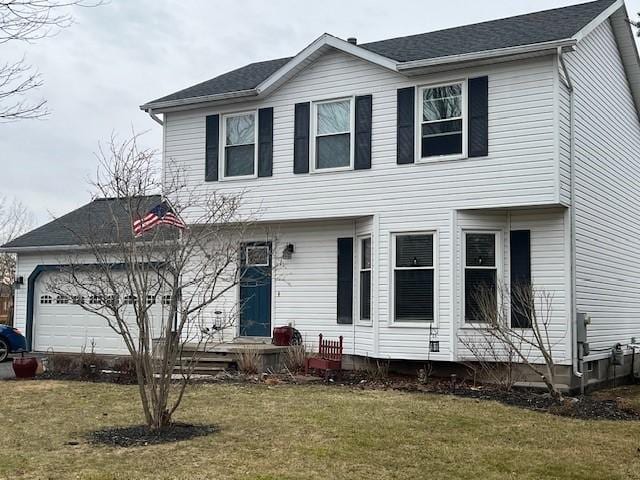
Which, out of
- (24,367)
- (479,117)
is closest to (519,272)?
(479,117)

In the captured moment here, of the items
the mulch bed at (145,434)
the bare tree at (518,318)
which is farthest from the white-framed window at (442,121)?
the mulch bed at (145,434)

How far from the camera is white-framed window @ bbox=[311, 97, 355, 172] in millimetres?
14758

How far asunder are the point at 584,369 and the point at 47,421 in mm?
8857

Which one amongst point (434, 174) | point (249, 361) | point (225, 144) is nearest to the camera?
point (434, 174)

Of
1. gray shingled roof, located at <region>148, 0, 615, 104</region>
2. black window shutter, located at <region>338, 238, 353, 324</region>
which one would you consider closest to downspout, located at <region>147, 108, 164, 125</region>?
gray shingled roof, located at <region>148, 0, 615, 104</region>

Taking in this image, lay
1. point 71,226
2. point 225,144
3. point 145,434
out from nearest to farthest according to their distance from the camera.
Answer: point 145,434 → point 225,144 → point 71,226

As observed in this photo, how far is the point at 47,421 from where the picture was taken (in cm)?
949

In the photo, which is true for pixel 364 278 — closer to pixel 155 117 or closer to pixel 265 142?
pixel 265 142

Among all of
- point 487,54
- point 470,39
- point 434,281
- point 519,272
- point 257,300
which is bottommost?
point 257,300

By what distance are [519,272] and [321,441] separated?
6.40 metres

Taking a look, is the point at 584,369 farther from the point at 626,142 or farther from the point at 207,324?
the point at 207,324

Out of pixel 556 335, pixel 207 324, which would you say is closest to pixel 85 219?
pixel 207 324

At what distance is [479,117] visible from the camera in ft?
43.8

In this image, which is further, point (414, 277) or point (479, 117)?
point (414, 277)
